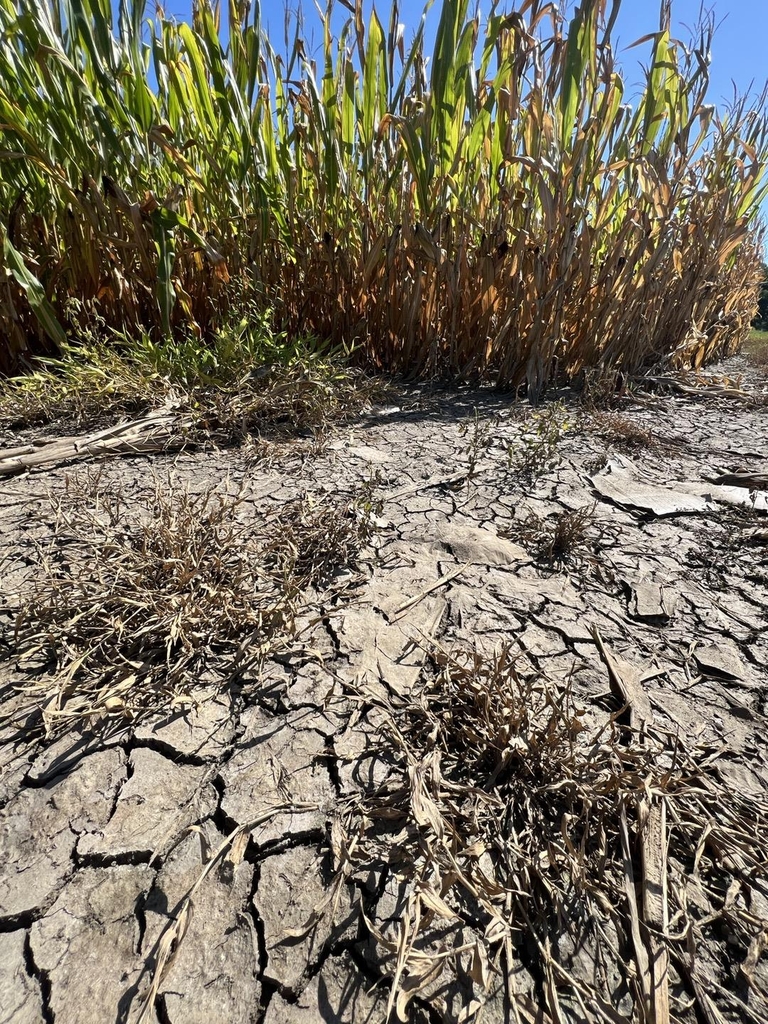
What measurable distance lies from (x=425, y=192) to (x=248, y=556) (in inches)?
77.2

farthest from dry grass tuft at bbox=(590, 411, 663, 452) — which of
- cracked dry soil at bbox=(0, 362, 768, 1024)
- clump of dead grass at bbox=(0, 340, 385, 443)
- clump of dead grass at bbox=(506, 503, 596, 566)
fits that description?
clump of dead grass at bbox=(0, 340, 385, 443)

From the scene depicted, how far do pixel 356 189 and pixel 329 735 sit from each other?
8.13ft

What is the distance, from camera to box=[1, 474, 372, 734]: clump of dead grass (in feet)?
3.11

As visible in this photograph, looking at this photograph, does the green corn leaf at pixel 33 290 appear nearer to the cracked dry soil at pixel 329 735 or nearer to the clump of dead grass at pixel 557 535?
the cracked dry soil at pixel 329 735

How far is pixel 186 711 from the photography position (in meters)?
0.93

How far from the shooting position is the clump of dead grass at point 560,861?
620 millimetres

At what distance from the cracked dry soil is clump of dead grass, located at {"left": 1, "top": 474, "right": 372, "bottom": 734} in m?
0.06

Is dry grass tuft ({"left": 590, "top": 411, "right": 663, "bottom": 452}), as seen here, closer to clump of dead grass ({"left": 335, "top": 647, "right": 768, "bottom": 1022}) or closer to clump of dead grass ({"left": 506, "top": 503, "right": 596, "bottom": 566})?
clump of dead grass ({"left": 506, "top": 503, "right": 596, "bottom": 566})

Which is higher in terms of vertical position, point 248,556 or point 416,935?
point 248,556

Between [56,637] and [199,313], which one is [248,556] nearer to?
[56,637]

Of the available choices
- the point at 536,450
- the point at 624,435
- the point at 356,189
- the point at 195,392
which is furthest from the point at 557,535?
the point at 356,189

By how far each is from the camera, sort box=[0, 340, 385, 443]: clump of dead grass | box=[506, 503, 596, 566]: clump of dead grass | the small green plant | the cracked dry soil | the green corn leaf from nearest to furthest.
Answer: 1. the cracked dry soil
2. box=[506, 503, 596, 566]: clump of dead grass
3. the small green plant
4. box=[0, 340, 385, 443]: clump of dead grass
5. the green corn leaf

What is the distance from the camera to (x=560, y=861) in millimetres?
719

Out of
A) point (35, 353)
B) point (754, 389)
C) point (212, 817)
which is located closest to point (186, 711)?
point (212, 817)
